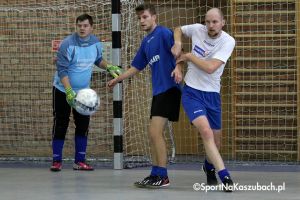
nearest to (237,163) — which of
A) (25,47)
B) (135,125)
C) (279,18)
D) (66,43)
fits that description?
(135,125)

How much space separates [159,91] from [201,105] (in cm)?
51

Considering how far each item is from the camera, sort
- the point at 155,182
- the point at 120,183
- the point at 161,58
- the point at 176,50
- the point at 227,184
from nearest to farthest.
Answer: the point at 227,184
the point at 176,50
the point at 155,182
the point at 161,58
the point at 120,183

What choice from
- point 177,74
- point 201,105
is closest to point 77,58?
point 177,74

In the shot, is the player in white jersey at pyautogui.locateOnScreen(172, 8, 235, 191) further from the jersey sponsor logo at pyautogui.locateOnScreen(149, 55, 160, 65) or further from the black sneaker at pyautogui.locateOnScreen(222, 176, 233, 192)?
the jersey sponsor logo at pyautogui.locateOnScreen(149, 55, 160, 65)

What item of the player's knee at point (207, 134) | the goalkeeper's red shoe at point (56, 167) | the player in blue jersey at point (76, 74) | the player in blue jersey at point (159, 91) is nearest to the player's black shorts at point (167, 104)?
the player in blue jersey at point (159, 91)

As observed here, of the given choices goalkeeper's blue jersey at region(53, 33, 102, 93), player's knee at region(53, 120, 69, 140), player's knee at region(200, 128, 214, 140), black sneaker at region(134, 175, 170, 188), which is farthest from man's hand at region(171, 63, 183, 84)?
player's knee at region(53, 120, 69, 140)

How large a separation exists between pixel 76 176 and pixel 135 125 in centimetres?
192

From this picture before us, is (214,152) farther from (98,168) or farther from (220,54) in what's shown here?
(98,168)

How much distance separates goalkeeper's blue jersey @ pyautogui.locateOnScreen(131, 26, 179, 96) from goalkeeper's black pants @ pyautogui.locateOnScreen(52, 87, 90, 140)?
174cm

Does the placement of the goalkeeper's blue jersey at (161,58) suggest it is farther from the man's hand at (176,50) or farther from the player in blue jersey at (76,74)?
the player in blue jersey at (76,74)

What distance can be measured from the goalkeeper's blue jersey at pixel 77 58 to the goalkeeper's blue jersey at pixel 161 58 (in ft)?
4.81

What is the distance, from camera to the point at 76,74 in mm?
8539

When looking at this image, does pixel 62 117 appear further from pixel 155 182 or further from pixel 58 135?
pixel 155 182

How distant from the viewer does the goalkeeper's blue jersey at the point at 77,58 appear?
8.45m
